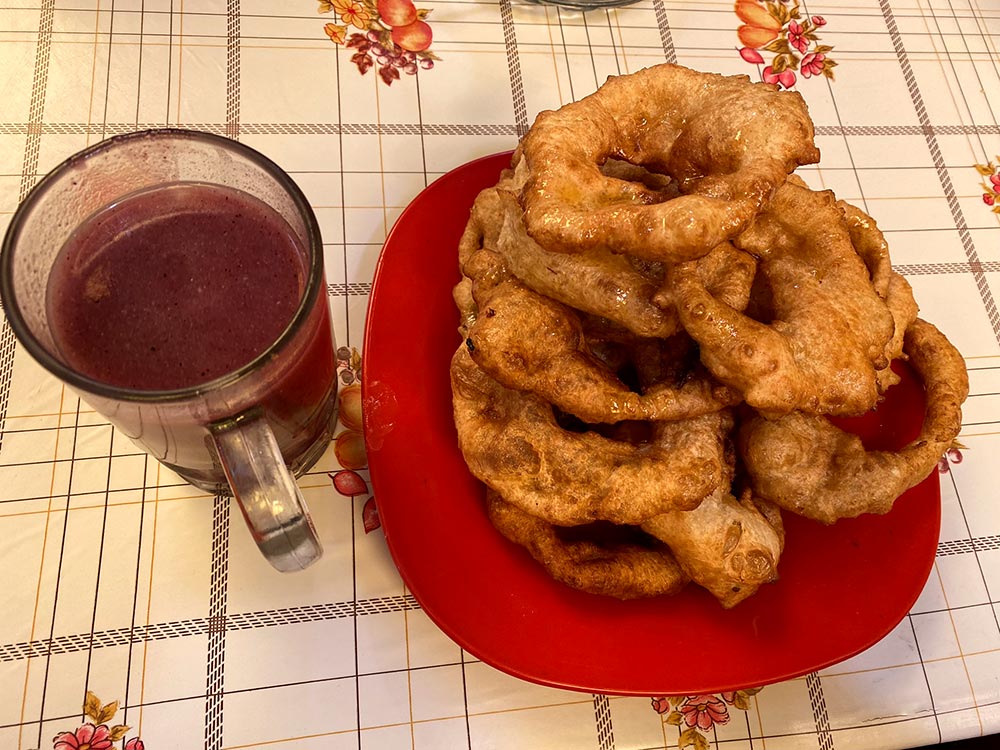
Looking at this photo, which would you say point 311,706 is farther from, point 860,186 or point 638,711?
point 860,186

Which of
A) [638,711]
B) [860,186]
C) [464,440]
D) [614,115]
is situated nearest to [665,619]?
[638,711]

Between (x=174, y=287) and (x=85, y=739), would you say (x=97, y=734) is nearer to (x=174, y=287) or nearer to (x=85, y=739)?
(x=85, y=739)

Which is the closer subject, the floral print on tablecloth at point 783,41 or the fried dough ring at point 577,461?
the fried dough ring at point 577,461

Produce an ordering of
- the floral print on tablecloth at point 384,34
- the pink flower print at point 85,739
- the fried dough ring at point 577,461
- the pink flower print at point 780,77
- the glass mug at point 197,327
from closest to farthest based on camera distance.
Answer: the glass mug at point 197,327 < the fried dough ring at point 577,461 < the pink flower print at point 85,739 < the floral print on tablecloth at point 384,34 < the pink flower print at point 780,77

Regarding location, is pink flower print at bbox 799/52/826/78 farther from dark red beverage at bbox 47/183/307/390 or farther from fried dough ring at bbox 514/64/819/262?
dark red beverage at bbox 47/183/307/390

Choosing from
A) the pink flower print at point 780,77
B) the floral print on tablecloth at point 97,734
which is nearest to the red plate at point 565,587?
the floral print on tablecloth at point 97,734

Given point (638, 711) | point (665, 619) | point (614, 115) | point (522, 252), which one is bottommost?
point (638, 711)

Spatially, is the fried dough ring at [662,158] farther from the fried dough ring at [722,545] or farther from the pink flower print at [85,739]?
the pink flower print at [85,739]
